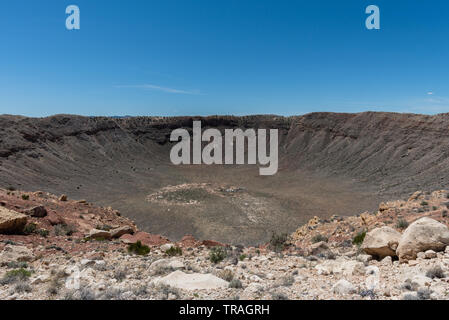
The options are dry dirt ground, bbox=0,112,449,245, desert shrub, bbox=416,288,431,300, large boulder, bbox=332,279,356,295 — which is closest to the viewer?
desert shrub, bbox=416,288,431,300

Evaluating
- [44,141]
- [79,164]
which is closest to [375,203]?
[79,164]

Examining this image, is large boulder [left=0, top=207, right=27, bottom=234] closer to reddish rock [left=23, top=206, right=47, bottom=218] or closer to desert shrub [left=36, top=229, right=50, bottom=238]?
desert shrub [left=36, top=229, right=50, bottom=238]

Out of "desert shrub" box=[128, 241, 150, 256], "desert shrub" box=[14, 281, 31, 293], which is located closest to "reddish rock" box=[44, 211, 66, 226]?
"desert shrub" box=[128, 241, 150, 256]

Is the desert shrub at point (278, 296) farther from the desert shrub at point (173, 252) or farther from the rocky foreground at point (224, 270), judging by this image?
the desert shrub at point (173, 252)

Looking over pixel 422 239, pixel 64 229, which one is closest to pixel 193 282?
pixel 422 239

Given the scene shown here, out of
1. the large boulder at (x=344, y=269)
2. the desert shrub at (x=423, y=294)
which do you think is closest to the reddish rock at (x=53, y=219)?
the large boulder at (x=344, y=269)

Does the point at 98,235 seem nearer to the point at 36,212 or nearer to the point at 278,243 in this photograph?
the point at 36,212
